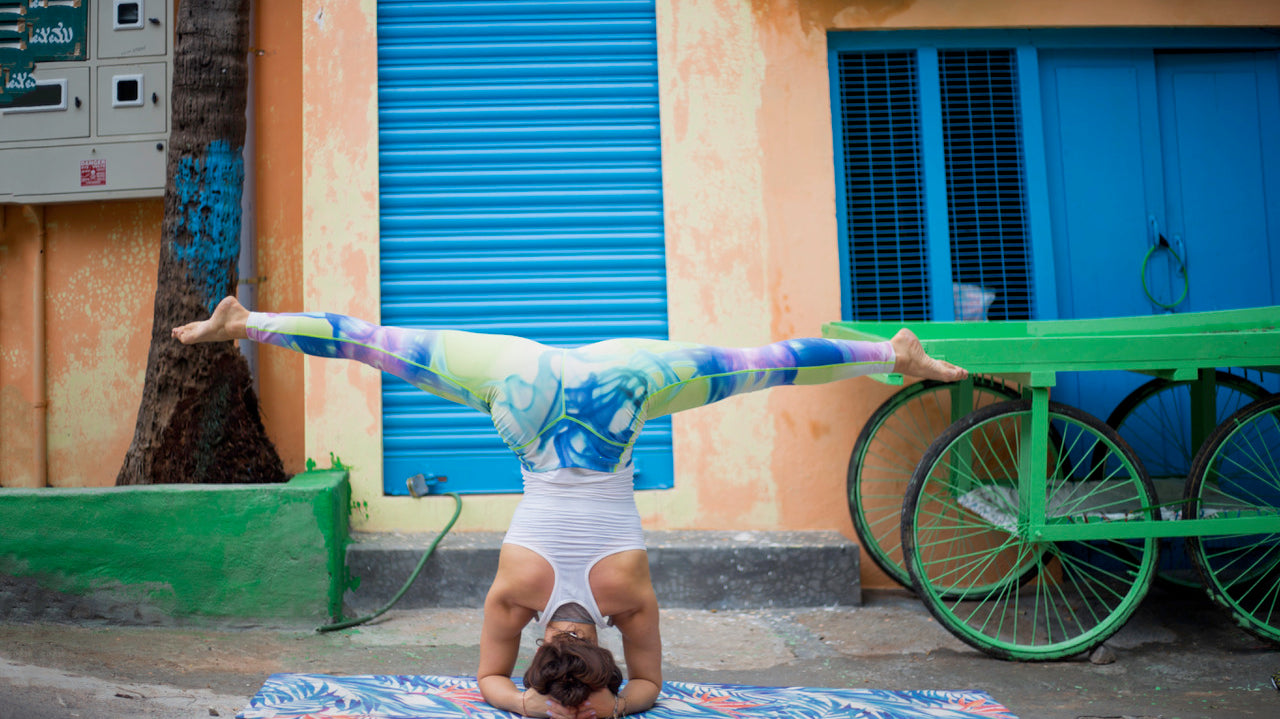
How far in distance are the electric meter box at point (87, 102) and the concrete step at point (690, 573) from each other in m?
2.72

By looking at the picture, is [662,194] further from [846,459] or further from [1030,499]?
[1030,499]

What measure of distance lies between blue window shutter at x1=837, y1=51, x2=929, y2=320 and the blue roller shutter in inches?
45.4

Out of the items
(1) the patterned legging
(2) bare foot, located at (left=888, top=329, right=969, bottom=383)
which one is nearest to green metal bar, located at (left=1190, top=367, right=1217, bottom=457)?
(2) bare foot, located at (left=888, top=329, right=969, bottom=383)

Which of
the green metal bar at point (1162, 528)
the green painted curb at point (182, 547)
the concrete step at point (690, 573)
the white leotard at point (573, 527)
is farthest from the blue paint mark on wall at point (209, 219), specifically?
the green metal bar at point (1162, 528)

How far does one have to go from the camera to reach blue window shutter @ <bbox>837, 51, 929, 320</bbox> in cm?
545

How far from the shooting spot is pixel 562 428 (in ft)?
10.1

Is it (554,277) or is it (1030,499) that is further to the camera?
(554,277)

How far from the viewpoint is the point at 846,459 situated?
530 centimetres

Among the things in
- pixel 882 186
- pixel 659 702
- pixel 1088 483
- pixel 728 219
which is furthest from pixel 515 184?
pixel 1088 483

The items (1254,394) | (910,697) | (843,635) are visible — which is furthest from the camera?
(1254,394)

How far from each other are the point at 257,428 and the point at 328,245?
3.64 feet

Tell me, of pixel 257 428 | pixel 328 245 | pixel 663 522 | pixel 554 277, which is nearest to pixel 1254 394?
pixel 663 522

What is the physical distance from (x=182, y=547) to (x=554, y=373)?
2560mm

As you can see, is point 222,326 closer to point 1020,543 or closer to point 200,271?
point 200,271
